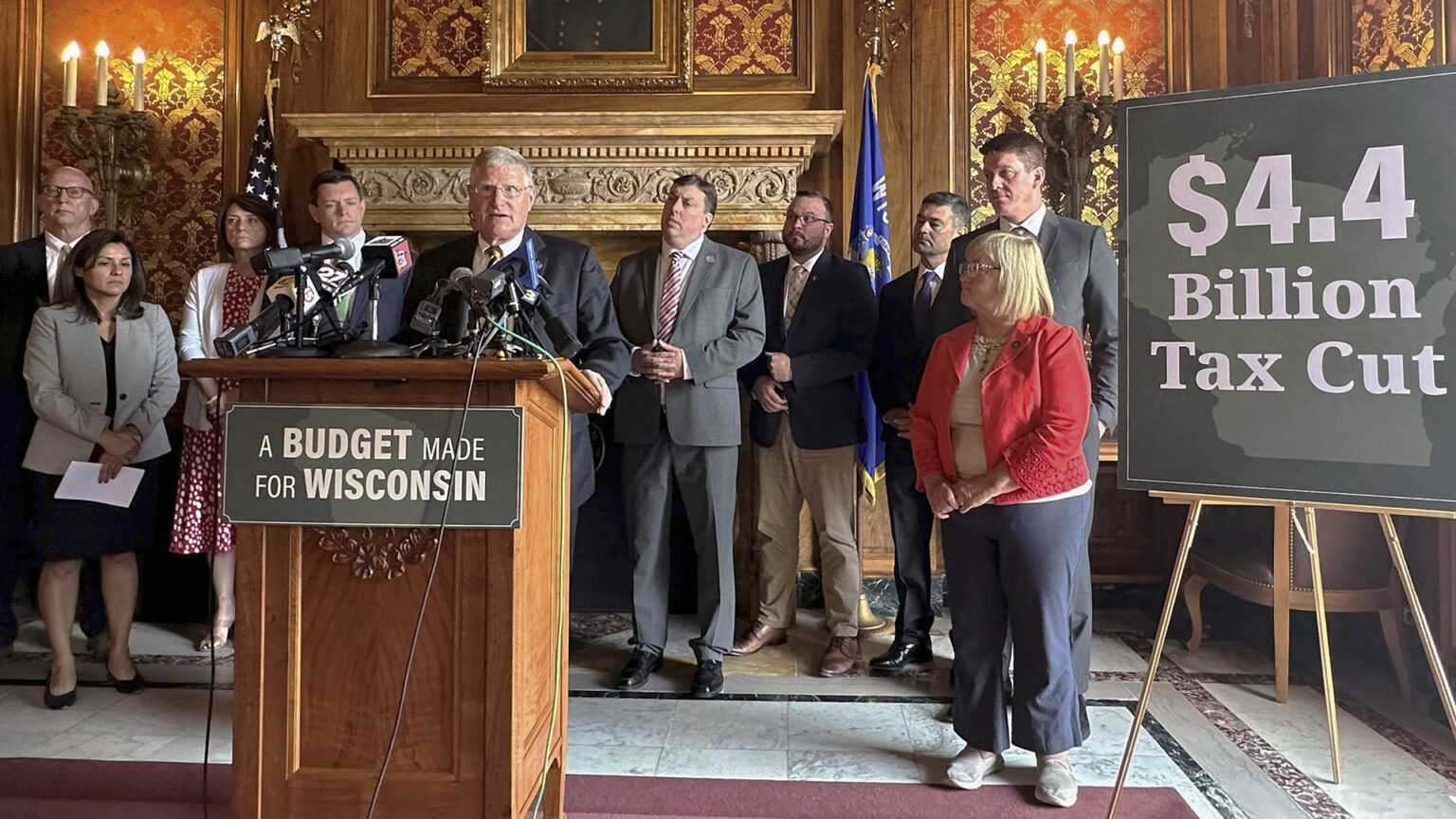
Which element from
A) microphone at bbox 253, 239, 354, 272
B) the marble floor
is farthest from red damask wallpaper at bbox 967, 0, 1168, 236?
microphone at bbox 253, 239, 354, 272

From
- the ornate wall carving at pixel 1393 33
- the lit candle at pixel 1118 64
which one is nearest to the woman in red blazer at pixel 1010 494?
the ornate wall carving at pixel 1393 33

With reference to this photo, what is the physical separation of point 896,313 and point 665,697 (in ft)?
5.03

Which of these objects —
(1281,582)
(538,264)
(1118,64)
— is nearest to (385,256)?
(538,264)

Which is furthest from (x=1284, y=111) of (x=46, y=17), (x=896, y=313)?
(x=46, y=17)

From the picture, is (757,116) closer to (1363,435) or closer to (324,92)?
(324,92)

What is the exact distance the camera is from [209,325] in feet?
11.3

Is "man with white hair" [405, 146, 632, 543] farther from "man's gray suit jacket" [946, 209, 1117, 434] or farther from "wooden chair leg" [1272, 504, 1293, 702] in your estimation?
"wooden chair leg" [1272, 504, 1293, 702]

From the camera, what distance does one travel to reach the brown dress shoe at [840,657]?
326 centimetres

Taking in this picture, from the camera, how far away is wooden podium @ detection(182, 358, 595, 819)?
1562 millimetres

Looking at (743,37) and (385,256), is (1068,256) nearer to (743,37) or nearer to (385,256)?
(385,256)

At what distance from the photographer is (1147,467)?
2.14m

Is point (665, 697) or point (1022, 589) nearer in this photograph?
point (1022, 589)

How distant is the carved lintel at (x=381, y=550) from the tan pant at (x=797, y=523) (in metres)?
2.05

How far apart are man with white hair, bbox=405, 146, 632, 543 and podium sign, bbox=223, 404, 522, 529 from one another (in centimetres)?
80
